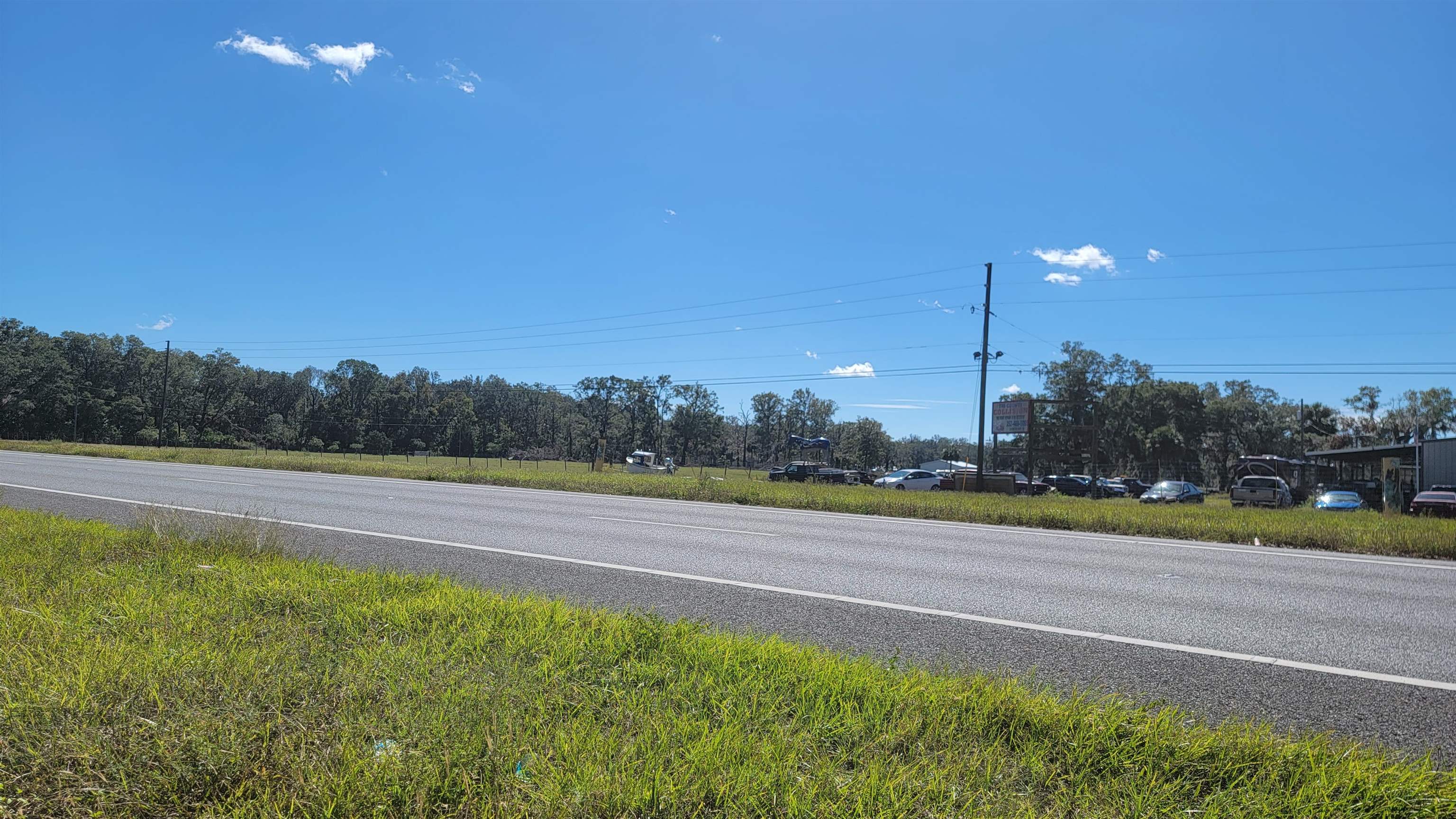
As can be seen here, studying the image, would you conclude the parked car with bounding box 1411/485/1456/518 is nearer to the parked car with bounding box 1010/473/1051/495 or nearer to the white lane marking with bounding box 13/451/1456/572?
the parked car with bounding box 1010/473/1051/495

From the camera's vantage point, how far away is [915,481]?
4516cm

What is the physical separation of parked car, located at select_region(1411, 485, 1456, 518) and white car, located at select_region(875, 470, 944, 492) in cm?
2095

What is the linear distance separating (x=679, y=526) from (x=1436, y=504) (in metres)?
26.8

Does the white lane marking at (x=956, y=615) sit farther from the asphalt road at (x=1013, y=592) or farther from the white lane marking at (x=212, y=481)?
the white lane marking at (x=212, y=481)

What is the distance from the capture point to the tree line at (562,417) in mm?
88062

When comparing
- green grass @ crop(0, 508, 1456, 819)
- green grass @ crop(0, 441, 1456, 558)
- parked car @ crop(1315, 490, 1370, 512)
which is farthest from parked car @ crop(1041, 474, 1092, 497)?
green grass @ crop(0, 508, 1456, 819)

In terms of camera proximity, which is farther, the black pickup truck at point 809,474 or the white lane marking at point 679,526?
the black pickup truck at point 809,474

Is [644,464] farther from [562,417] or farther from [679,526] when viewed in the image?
[562,417]

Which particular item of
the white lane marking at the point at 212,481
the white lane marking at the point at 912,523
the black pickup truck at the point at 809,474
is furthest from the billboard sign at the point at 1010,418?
the white lane marking at the point at 212,481

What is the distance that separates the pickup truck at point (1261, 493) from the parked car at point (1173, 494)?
220 inches

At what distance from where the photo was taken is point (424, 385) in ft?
418

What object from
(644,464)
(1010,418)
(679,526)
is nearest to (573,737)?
(679,526)

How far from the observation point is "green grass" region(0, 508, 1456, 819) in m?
2.54

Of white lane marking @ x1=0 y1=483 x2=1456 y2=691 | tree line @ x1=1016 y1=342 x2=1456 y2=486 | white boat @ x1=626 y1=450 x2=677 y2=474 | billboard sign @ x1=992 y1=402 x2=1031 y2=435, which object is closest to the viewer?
white lane marking @ x1=0 y1=483 x2=1456 y2=691
